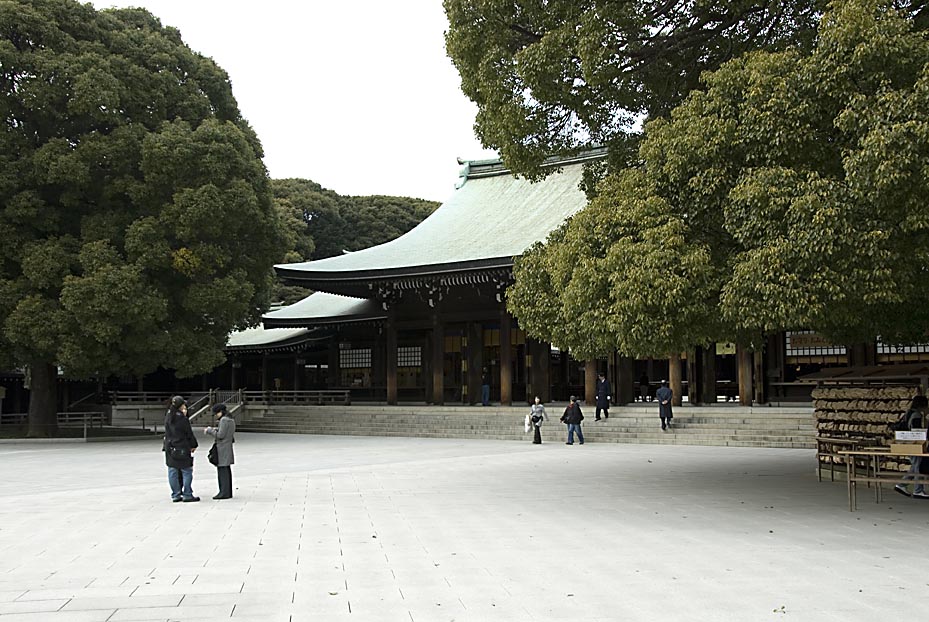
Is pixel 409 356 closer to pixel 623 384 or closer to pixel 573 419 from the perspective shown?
pixel 623 384

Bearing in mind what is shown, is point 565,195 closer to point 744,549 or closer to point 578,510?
point 578,510

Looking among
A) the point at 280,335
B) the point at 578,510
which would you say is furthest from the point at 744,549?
the point at 280,335

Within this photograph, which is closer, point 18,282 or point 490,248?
point 18,282

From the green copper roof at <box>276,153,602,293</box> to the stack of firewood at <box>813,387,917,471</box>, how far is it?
12.4 metres

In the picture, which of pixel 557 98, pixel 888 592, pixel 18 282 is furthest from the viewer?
pixel 18 282

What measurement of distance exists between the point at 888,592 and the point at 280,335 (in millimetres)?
32078

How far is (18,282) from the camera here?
22656mm

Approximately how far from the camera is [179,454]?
11.8 metres

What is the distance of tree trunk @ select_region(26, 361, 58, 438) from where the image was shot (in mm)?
25016

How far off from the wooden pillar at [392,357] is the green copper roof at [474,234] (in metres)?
1.76

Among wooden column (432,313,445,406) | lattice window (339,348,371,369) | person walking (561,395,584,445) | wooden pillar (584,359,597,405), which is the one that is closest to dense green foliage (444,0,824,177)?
person walking (561,395,584,445)

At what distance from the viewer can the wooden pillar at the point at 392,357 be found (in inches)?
1162

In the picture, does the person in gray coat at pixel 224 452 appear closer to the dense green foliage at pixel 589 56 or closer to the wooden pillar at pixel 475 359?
the dense green foliage at pixel 589 56

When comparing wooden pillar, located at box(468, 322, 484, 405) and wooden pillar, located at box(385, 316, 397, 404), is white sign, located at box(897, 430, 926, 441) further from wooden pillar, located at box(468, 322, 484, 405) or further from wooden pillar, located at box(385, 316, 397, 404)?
wooden pillar, located at box(385, 316, 397, 404)
